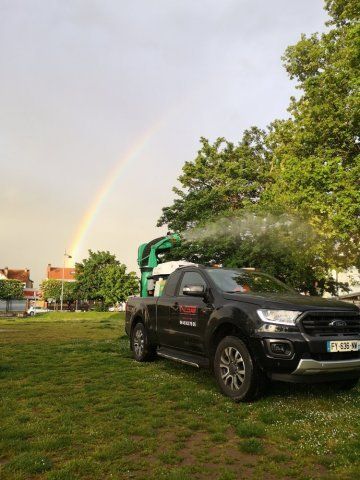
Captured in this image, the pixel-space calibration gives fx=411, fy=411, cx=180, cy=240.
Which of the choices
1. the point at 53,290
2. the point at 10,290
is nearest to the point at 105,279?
the point at 10,290

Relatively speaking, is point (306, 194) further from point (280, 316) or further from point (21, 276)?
point (21, 276)

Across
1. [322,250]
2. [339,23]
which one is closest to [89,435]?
[322,250]

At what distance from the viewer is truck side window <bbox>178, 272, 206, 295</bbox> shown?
685 cm

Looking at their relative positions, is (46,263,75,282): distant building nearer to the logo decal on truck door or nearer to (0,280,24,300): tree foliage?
(0,280,24,300): tree foliage

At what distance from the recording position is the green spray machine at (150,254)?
20264 mm

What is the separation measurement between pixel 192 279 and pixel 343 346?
9.11 ft

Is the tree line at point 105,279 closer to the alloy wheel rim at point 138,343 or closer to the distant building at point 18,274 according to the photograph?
the alloy wheel rim at point 138,343

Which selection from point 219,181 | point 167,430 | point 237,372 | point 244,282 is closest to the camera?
point 167,430

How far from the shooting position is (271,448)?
3.88 meters

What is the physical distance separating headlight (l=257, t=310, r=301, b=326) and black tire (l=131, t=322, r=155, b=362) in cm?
350

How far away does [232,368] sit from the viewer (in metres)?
5.54

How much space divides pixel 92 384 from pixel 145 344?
189cm

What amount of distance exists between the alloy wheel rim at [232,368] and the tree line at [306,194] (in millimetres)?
10862

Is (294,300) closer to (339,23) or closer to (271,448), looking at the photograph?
(271,448)
